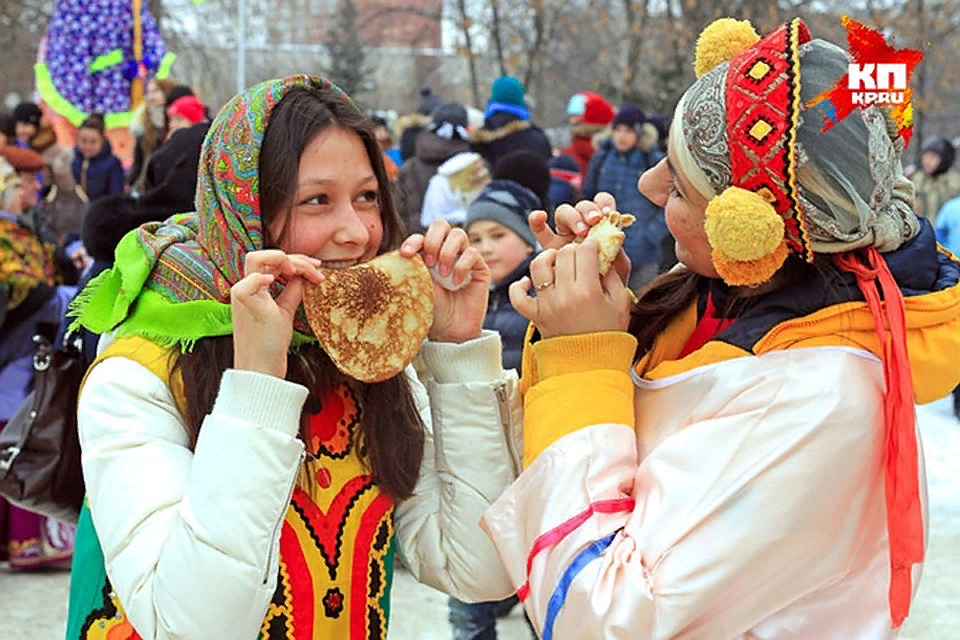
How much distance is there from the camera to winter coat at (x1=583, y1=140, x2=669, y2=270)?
253 inches

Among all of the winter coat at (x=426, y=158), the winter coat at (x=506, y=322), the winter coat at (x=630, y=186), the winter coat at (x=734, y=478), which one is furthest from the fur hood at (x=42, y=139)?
the winter coat at (x=734, y=478)

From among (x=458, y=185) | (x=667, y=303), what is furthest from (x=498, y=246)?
(x=667, y=303)

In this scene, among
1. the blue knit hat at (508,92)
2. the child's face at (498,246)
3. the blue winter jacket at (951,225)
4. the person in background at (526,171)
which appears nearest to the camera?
the child's face at (498,246)

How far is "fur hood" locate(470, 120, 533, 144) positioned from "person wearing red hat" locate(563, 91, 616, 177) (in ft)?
6.17

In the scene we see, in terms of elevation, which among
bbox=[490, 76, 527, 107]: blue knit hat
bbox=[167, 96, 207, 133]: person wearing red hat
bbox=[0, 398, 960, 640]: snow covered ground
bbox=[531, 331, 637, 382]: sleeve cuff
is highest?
bbox=[490, 76, 527, 107]: blue knit hat

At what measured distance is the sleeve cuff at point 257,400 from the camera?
174cm

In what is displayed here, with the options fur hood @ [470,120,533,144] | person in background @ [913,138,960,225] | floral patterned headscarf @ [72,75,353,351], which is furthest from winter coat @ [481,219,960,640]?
person in background @ [913,138,960,225]

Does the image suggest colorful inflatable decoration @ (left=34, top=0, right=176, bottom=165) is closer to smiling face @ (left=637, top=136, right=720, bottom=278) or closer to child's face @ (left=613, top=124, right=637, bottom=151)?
child's face @ (left=613, top=124, right=637, bottom=151)

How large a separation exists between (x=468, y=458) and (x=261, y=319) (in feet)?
1.52

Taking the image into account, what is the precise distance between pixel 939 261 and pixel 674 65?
39.4 feet

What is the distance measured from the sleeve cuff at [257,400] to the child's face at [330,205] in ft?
1.07

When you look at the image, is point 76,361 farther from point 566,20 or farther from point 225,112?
point 566,20

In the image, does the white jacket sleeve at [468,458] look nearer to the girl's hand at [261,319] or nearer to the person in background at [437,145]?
the girl's hand at [261,319]

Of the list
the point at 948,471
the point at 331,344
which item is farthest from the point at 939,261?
the point at 948,471
